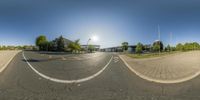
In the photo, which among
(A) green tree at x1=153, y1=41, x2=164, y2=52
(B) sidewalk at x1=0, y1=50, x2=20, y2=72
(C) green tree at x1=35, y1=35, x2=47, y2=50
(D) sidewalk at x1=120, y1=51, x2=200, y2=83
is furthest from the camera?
(A) green tree at x1=153, y1=41, x2=164, y2=52

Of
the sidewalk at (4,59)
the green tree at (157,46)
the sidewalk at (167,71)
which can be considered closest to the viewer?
the sidewalk at (167,71)

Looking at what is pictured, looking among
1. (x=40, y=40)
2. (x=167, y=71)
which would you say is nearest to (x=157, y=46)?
(x=167, y=71)

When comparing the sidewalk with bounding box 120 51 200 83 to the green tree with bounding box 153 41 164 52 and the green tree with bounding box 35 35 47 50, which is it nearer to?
the green tree with bounding box 153 41 164 52

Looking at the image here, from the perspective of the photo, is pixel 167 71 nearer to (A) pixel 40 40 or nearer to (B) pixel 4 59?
(A) pixel 40 40

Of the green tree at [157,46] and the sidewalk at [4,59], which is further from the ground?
the green tree at [157,46]

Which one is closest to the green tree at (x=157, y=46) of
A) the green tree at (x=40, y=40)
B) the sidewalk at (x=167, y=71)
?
the sidewalk at (x=167, y=71)

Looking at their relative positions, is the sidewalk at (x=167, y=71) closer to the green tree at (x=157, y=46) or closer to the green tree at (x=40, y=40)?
the green tree at (x=157, y=46)

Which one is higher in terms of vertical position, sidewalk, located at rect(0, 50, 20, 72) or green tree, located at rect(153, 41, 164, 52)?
green tree, located at rect(153, 41, 164, 52)

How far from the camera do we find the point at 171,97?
579 cm

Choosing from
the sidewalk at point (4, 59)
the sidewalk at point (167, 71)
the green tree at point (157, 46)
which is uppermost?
the green tree at point (157, 46)

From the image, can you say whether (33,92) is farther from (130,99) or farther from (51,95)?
(130,99)

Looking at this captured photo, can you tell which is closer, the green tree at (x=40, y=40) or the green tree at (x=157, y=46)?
the green tree at (x=40, y=40)

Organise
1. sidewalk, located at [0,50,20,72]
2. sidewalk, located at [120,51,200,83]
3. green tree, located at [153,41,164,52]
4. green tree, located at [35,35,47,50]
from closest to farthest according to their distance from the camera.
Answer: sidewalk, located at [120,51,200,83]
green tree, located at [35,35,47,50]
sidewalk, located at [0,50,20,72]
green tree, located at [153,41,164,52]

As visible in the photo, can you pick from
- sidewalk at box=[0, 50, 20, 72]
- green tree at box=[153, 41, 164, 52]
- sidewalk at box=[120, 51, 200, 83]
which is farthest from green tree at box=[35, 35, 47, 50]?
green tree at box=[153, 41, 164, 52]
